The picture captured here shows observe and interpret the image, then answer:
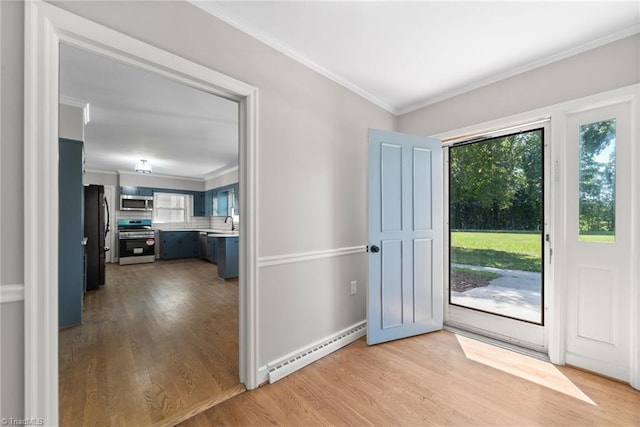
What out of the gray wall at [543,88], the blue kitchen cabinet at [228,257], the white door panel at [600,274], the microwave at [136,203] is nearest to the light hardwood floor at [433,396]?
the white door panel at [600,274]

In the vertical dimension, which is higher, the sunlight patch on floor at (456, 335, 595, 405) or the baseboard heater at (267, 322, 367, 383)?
the baseboard heater at (267, 322, 367, 383)

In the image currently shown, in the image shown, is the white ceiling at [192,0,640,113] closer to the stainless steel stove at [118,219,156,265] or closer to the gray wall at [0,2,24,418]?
the gray wall at [0,2,24,418]

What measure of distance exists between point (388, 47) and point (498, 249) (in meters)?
2.22

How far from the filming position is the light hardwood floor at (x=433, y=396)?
1.57m

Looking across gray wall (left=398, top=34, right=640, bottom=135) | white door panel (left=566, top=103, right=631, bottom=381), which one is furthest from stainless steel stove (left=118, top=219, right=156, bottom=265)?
white door panel (left=566, top=103, right=631, bottom=381)

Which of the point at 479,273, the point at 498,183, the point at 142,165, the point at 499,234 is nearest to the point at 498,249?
the point at 499,234

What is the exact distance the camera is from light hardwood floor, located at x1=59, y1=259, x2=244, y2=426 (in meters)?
1.64

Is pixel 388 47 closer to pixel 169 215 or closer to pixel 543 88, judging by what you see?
pixel 543 88

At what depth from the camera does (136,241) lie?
22.0 feet

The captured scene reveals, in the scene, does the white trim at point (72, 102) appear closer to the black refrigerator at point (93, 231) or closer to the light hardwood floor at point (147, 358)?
the black refrigerator at point (93, 231)

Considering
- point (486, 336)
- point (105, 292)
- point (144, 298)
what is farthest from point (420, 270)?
point (105, 292)

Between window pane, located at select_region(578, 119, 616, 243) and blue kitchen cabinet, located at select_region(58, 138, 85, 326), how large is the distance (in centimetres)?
496

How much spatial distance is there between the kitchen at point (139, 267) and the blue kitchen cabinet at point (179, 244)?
0.29 m

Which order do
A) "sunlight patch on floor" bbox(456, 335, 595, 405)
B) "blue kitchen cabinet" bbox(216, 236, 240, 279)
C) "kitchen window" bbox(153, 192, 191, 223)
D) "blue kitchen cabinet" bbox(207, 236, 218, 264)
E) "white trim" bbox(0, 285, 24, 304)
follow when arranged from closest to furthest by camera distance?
"white trim" bbox(0, 285, 24, 304) < "sunlight patch on floor" bbox(456, 335, 595, 405) < "blue kitchen cabinet" bbox(216, 236, 240, 279) < "blue kitchen cabinet" bbox(207, 236, 218, 264) < "kitchen window" bbox(153, 192, 191, 223)
